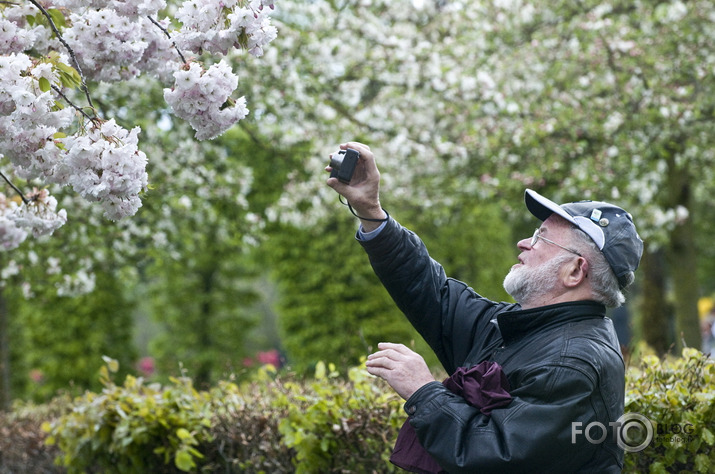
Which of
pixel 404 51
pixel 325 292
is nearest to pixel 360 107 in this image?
pixel 404 51

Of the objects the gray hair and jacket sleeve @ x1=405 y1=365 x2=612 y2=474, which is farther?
the gray hair

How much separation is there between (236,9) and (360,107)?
6.54 metres

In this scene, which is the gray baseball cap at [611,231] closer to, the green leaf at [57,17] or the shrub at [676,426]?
the shrub at [676,426]

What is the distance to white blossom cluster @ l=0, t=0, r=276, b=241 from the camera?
Answer: 250 centimetres

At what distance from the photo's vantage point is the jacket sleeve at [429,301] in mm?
2695

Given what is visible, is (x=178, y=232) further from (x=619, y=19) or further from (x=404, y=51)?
(x=619, y=19)

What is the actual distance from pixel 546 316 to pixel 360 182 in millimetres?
802

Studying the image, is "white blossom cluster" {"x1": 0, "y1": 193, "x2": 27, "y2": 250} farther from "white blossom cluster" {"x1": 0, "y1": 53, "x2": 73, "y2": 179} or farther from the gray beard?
the gray beard

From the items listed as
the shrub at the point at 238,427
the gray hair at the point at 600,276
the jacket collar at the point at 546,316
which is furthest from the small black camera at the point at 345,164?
the shrub at the point at 238,427

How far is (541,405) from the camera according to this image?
80.6 inches

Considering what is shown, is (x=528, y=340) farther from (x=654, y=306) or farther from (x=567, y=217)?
(x=654, y=306)

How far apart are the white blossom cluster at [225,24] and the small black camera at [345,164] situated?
0.48 m

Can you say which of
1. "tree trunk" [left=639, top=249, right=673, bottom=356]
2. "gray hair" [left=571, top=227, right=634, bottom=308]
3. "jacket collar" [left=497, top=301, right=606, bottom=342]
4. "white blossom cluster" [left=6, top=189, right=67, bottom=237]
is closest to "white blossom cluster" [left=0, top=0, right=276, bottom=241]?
"white blossom cluster" [left=6, top=189, right=67, bottom=237]

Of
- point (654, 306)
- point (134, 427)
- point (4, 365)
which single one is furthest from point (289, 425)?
point (654, 306)
